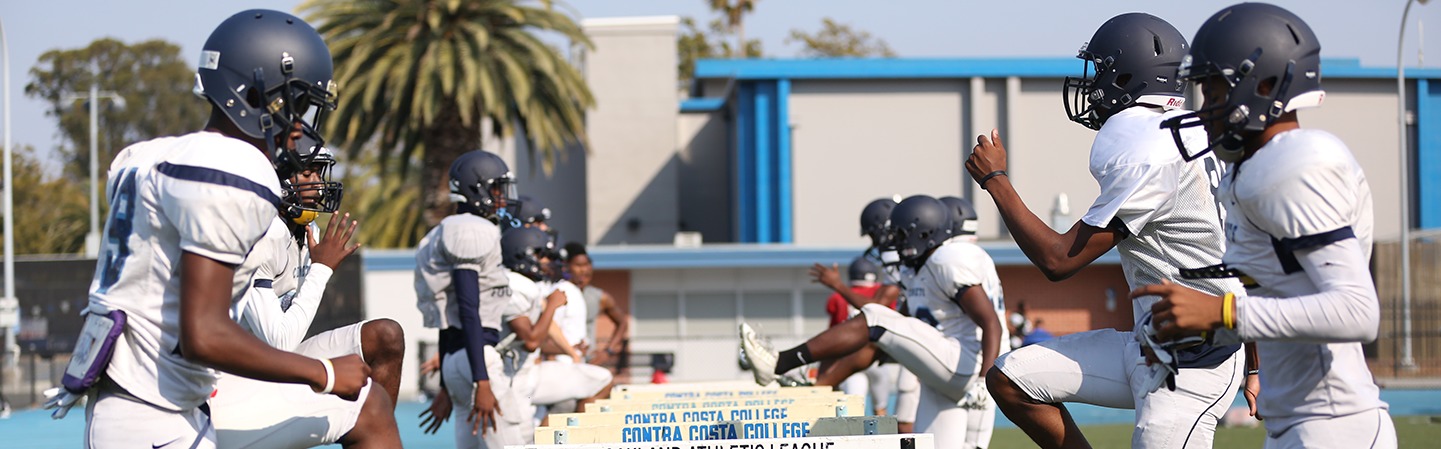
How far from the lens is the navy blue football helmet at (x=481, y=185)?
859 centimetres

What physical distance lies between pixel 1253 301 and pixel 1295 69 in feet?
Answer: 2.40

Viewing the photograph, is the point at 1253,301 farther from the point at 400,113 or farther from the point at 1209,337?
the point at 400,113

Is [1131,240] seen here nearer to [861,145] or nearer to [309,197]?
[309,197]

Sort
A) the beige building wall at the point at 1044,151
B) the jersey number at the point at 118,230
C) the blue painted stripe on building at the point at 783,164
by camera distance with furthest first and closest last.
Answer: the beige building wall at the point at 1044,151
the blue painted stripe on building at the point at 783,164
the jersey number at the point at 118,230

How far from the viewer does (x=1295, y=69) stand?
4.23 metres

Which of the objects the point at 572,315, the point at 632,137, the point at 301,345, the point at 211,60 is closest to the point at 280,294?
the point at 301,345

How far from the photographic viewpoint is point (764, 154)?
33.5 m

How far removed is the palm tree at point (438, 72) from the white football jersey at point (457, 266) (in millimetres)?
17760

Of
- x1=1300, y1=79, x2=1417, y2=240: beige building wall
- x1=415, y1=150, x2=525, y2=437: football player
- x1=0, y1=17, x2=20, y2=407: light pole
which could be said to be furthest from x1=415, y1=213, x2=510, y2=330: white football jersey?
x1=1300, y1=79, x2=1417, y2=240: beige building wall

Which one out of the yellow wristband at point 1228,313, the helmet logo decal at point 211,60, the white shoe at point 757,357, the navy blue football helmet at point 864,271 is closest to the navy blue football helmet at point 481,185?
the white shoe at point 757,357

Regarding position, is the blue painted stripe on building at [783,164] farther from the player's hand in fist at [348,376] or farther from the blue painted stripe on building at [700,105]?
the player's hand in fist at [348,376]

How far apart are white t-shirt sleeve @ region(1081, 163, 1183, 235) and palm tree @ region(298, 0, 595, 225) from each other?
70.9ft

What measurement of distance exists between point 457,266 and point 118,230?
3914 mm

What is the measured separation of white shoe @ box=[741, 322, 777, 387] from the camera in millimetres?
7930
